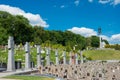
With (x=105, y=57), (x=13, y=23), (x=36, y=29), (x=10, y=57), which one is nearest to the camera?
(x=10, y=57)

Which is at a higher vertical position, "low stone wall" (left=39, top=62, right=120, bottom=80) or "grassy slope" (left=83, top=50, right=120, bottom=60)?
"grassy slope" (left=83, top=50, right=120, bottom=60)

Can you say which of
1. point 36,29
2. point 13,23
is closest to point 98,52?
point 36,29

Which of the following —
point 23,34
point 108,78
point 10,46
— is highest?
point 23,34

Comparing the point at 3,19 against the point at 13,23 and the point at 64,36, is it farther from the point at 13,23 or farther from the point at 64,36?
the point at 64,36

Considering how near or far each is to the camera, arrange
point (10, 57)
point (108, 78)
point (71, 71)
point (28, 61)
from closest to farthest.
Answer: point (108, 78) < point (71, 71) < point (10, 57) < point (28, 61)

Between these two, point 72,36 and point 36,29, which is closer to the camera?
point 36,29

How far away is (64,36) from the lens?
523 ft

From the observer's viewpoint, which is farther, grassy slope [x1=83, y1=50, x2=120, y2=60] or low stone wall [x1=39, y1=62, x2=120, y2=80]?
A: grassy slope [x1=83, y1=50, x2=120, y2=60]

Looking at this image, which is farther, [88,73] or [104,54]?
[104,54]

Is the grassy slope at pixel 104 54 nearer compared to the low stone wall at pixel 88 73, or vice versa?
the low stone wall at pixel 88 73

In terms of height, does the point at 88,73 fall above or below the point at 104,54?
below

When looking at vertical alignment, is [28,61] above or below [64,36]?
below

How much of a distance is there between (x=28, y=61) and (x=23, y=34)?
7274 centimetres

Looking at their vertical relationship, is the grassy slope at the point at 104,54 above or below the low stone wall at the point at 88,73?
above
